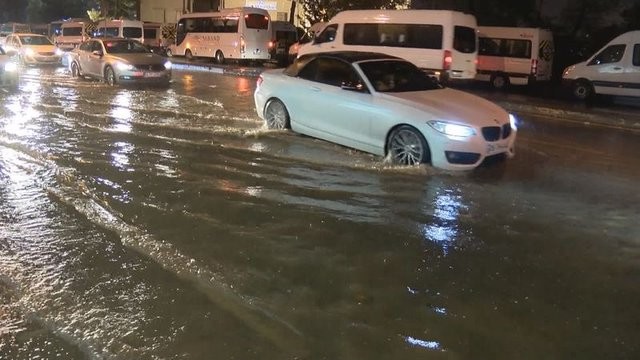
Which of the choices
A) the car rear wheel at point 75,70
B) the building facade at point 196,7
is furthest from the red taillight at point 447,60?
the building facade at point 196,7

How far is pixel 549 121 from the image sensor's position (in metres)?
14.3

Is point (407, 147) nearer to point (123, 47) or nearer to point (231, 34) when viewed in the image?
point (123, 47)

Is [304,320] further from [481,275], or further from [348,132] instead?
[348,132]

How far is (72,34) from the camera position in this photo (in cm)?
4138

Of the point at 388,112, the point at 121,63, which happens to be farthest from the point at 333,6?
the point at 388,112

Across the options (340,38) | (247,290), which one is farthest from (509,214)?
(340,38)

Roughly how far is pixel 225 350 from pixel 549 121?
1225 cm

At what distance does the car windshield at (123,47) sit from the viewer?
64.4 feet

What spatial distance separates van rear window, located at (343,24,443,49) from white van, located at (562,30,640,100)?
4.35 meters

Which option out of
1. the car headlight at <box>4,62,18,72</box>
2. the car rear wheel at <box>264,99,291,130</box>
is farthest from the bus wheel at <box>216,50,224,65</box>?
the car rear wheel at <box>264,99,291,130</box>

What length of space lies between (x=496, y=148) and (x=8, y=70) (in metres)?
14.3

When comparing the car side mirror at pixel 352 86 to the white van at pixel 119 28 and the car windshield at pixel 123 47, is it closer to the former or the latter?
the car windshield at pixel 123 47

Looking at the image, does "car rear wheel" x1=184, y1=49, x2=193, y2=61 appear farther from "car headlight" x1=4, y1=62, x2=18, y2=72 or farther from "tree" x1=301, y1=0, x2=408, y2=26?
"car headlight" x1=4, y1=62, x2=18, y2=72

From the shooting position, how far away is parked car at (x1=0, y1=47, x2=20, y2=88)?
1712 centimetres
